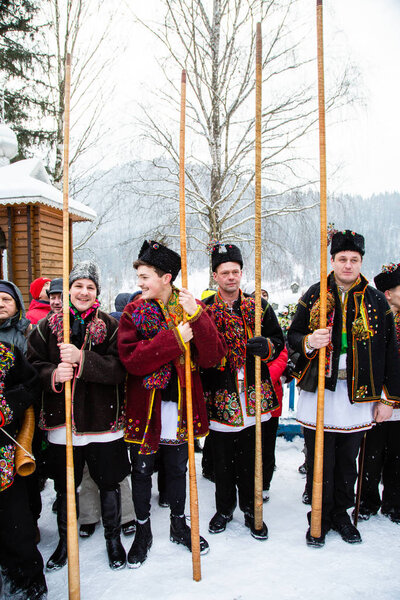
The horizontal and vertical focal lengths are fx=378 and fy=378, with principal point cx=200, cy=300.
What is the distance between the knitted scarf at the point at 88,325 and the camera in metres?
2.29

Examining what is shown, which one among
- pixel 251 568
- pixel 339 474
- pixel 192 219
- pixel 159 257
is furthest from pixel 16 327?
pixel 192 219

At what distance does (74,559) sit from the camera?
195 centimetres

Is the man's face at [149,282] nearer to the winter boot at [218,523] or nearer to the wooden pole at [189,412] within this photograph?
the wooden pole at [189,412]

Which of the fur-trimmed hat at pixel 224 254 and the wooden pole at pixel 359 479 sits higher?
the fur-trimmed hat at pixel 224 254

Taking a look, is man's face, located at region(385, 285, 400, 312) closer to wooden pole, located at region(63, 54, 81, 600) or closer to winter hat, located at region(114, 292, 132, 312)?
wooden pole, located at region(63, 54, 81, 600)

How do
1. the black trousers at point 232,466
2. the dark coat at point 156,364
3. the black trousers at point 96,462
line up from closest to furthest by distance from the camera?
the dark coat at point 156,364
the black trousers at point 96,462
the black trousers at point 232,466

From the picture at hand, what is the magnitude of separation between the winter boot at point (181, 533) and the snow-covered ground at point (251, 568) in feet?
0.14

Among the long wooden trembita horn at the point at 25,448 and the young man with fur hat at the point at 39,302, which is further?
the young man with fur hat at the point at 39,302

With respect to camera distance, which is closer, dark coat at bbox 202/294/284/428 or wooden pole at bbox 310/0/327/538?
wooden pole at bbox 310/0/327/538

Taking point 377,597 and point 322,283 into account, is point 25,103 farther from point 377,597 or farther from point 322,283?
point 377,597

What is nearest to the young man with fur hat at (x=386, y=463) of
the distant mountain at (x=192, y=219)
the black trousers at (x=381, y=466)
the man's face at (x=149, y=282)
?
the black trousers at (x=381, y=466)

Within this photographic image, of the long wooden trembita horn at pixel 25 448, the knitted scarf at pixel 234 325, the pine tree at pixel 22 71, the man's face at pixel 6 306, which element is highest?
the pine tree at pixel 22 71

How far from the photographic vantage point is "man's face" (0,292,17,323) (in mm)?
2287

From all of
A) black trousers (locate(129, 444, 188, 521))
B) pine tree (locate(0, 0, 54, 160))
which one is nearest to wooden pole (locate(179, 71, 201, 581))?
black trousers (locate(129, 444, 188, 521))
